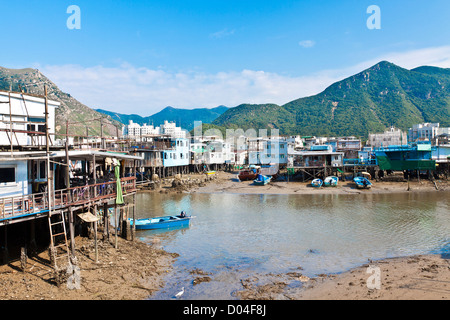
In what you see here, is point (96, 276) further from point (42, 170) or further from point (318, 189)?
point (318, 189)

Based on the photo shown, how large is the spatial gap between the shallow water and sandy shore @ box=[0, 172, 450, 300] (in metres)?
1.00

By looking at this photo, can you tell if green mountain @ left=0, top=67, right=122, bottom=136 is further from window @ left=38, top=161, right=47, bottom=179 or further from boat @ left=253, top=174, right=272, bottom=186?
window @ left=38, top=161, right=47, bottom=179

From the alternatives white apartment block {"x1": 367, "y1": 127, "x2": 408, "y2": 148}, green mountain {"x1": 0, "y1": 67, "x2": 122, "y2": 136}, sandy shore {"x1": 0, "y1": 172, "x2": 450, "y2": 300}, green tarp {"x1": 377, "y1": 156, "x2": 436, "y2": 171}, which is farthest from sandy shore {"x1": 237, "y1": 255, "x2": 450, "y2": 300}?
green mountain {"x1": 0, "y1": 67, "x2": 122, "y2": 136}

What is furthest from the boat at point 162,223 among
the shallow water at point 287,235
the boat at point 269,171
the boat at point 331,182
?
the boat at point 269,171

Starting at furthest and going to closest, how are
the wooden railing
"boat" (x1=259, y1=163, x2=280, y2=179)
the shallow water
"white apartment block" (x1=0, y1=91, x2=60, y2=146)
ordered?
"boat" (x1=259, y1=163, x2=280, y2=179), "white apartment block" (x1=0, y1=91, x2=60, y2=146), the shallow water, the wooden railing

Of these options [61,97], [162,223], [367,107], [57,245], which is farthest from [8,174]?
[61,97]

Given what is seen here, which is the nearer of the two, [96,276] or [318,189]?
[96,276]

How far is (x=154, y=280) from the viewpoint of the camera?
48.9 feet

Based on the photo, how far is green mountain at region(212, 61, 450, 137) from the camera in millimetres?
123688

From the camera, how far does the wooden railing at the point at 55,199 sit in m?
12.6

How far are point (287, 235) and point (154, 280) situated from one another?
11884 mm
